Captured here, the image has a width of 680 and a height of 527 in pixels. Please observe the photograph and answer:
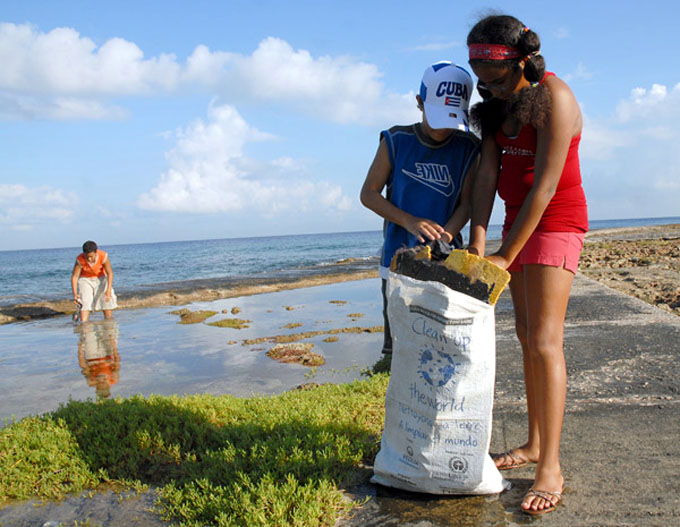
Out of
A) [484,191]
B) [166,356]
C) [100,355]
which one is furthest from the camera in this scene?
[100,355]

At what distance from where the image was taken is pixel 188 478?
2738mm

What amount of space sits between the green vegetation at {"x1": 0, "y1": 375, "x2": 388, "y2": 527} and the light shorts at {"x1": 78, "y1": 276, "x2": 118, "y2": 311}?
25.9 ft

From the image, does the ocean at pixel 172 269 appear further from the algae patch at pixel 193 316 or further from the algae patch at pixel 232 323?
the algae patch at pixel 193 316

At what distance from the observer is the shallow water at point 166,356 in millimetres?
5543

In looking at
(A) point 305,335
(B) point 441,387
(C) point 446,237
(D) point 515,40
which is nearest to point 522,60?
(D) point 515,40

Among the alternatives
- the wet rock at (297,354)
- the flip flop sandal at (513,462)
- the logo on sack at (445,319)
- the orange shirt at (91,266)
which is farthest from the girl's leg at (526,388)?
the orange shirt at (91,266)

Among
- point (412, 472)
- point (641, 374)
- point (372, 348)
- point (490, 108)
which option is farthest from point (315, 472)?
point (372, 348)

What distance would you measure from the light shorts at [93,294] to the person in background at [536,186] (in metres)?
10.3

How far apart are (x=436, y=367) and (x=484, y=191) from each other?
0.87 m

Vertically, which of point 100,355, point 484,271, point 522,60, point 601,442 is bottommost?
point 100,355

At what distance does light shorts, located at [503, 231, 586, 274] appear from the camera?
226 centimetres

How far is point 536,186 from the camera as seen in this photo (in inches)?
84.8

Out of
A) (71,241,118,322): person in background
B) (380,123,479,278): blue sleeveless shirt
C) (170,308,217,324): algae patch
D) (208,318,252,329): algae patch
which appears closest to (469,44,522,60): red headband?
(380,123,479,278): blue sleeveless shirt

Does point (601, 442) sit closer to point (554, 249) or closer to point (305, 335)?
point (554, 249)
